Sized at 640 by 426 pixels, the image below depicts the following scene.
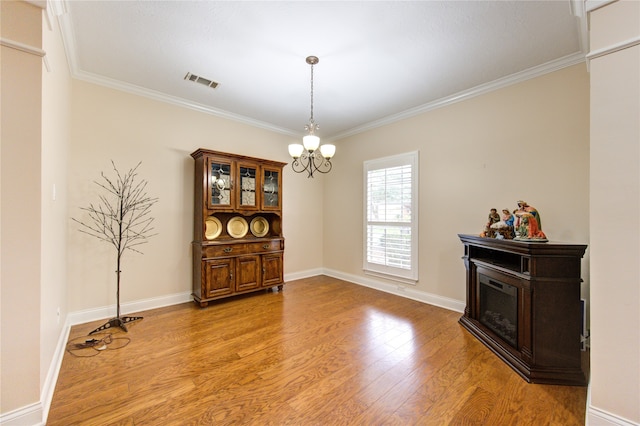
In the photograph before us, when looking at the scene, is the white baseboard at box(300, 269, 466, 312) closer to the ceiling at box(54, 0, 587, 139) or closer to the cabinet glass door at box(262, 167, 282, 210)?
the cabinet glass door at box(262, 167, 282, 210)

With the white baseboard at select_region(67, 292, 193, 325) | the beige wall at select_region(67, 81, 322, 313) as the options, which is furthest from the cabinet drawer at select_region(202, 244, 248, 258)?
the white baseboard at select_region(67, 292, 193, 325)

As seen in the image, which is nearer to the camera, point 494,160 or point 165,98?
point 494,160

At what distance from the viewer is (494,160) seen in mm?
3271

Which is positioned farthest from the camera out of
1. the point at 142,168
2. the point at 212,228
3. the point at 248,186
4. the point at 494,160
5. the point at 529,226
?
the point at 248,186

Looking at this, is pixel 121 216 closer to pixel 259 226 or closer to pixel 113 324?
pixel 113 324

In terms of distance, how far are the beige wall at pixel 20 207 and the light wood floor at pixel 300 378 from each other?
416mm


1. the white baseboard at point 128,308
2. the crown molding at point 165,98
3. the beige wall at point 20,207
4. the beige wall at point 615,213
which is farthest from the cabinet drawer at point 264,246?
the beige wall at point 615,213

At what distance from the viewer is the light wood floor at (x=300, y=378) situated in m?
1.71

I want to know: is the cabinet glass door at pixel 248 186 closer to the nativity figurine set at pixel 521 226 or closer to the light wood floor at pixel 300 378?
the light wood floor at pixel 300 378

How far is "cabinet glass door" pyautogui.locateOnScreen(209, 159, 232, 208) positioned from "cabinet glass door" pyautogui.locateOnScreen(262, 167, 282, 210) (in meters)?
0.59

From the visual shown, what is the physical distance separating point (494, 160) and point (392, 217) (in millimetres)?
1613

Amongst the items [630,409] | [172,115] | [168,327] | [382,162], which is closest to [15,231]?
[168,327]

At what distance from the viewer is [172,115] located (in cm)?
376

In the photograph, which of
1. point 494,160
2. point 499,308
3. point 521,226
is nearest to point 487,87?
point 494,160
